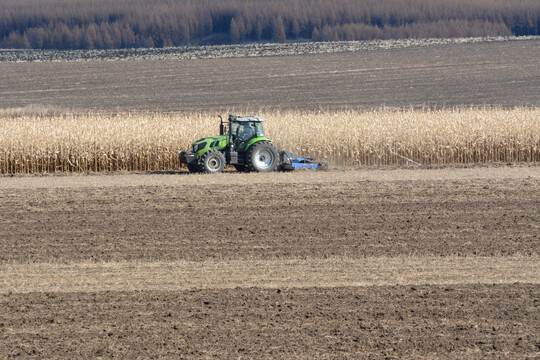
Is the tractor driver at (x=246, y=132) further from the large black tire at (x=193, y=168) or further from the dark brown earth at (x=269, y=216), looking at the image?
the large black tire at (x=193, y=168)

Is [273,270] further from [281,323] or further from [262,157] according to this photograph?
[262,157]

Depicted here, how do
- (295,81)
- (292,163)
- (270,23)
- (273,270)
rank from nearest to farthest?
(273,270) < (292,163) < (295,81) < (270,23)

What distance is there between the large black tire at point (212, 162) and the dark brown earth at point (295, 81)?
1753 cm

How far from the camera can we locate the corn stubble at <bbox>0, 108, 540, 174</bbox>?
20.8 meters

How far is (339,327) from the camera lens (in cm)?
768

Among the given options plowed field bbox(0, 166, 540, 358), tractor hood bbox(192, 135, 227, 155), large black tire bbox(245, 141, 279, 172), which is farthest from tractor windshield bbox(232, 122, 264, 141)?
plowed field bbox(0, 166, 540, 358)

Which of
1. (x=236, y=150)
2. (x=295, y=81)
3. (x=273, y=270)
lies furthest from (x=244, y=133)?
(x=295, y=81)

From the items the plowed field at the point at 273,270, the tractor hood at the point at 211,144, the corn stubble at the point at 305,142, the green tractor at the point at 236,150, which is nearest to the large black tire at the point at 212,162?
the green tractor at the point at 236,150

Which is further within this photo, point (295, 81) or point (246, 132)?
point (295, 81)

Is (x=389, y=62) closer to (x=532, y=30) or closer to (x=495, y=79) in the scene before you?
(x=495, y=79)

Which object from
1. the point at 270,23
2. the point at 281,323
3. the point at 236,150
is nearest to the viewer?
the point at 281,323

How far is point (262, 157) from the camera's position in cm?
1878

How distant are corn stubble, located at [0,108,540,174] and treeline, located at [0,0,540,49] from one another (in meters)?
63.3

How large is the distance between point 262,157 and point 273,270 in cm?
900
